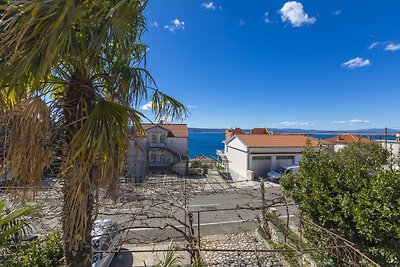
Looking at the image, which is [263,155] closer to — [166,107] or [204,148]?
[166,107]

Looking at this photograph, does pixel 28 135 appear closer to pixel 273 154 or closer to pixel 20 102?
pixel 20 102

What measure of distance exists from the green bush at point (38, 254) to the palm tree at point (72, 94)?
115 inches

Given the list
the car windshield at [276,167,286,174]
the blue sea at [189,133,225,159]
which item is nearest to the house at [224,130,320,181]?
the car windshield at [276,167,286,174]

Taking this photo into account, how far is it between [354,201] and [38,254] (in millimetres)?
7670

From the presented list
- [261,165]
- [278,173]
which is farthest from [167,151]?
[278,173]

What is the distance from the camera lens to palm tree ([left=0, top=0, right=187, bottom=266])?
1.86 meters

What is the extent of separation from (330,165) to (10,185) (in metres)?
7.46

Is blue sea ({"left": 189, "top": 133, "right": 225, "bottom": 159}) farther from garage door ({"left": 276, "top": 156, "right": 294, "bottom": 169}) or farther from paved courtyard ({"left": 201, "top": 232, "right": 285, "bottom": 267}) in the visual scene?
paved courtyard ({"left": 201, "top": 232, "right": 285, "bottom": 267})

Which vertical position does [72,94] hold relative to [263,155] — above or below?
above

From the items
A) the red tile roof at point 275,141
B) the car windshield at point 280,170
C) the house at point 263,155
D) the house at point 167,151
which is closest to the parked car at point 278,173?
the car windshield at point 280,170

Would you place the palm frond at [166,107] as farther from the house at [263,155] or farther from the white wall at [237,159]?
the white wall at [237,159]

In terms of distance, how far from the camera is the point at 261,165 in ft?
76.0

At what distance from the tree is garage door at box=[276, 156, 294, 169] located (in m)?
16.3

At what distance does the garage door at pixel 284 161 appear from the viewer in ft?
76.6
